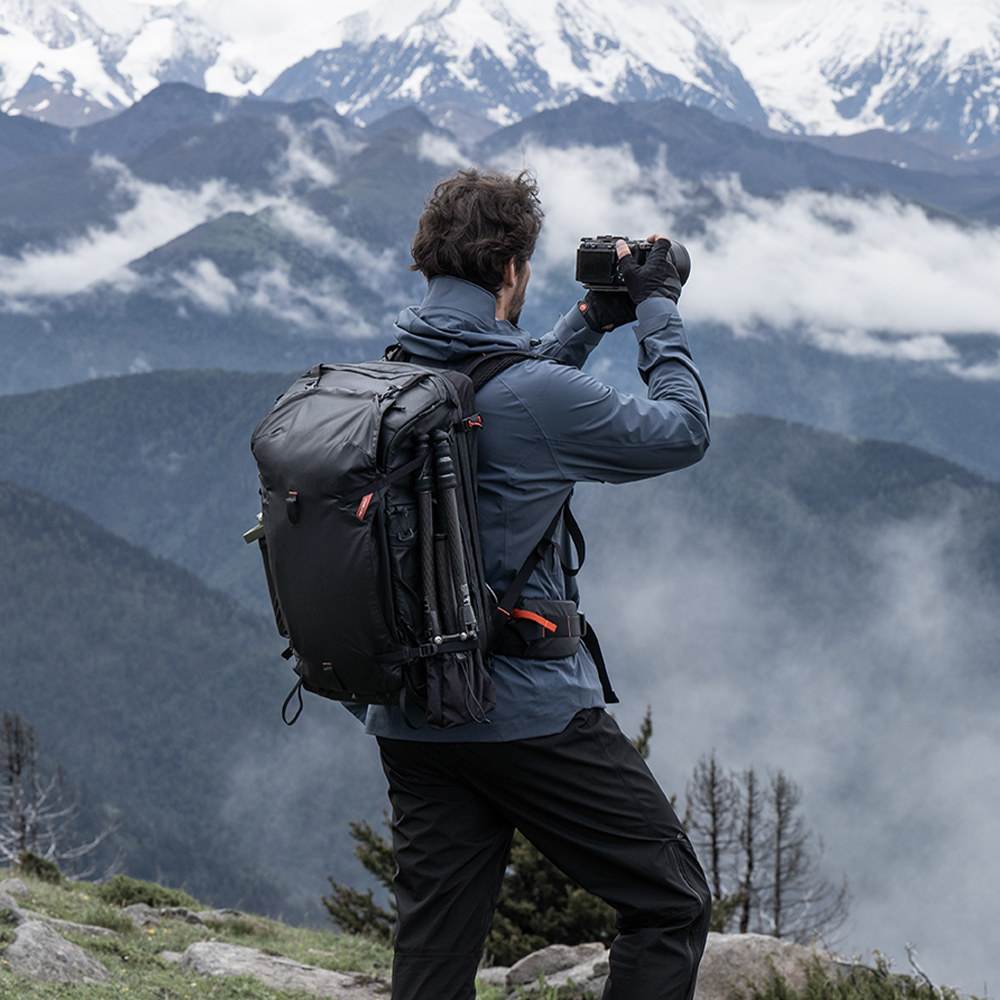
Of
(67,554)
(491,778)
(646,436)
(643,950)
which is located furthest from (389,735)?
(67,554)

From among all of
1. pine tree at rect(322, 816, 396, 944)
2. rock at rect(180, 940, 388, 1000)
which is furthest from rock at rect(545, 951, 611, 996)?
pine tree at rect(322, 816, 396, 944)

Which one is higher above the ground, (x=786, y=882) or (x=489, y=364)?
(x=786, y=882)

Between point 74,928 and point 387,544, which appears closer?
point 387,544

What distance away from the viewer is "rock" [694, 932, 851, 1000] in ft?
19.8

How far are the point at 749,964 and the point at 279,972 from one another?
9.19 feet

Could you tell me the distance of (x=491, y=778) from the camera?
328 cm

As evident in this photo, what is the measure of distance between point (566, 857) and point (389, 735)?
2.10 ft

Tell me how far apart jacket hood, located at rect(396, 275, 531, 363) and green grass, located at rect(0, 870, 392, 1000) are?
361cm

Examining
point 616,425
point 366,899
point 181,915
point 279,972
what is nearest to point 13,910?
point 279,972

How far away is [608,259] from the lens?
3.78 m

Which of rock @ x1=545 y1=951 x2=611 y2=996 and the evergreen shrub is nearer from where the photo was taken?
rock @ x1=545 y1=951 x2=611 y2=996

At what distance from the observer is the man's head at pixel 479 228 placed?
11.0 feet

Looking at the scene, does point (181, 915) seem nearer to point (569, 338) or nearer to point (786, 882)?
point (569, 338)

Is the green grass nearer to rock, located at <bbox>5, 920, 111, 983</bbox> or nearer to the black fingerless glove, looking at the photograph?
rock, located at <bbox>5, 920, 111, 983</bbox>
